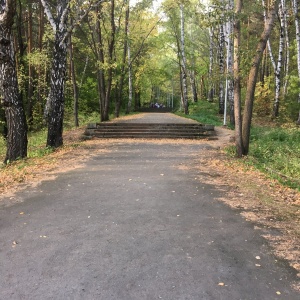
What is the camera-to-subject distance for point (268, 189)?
6.58 m

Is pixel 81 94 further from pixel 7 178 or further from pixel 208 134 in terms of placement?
pixel 7 178

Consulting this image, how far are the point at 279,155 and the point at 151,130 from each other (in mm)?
7630

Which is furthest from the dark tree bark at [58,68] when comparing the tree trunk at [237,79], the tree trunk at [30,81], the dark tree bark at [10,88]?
the tree trunk at [30,81]

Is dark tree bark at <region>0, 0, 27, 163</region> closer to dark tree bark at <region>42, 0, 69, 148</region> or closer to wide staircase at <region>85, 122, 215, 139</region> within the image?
dark tree bark at <region>42, 0, 69, 148</region>

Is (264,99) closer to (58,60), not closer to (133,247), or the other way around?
(58,60)

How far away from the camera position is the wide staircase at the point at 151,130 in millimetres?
15648

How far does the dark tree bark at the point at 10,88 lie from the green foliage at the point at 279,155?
7151mm

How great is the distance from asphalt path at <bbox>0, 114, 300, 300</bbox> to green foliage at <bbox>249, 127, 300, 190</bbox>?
2.29 meters

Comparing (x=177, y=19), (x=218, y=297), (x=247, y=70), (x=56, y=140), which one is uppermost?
(x=177, y=19)

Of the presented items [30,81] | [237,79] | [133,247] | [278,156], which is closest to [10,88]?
[237,79]

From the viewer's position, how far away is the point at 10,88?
8.98 m

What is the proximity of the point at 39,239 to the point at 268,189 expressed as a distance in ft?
15.6

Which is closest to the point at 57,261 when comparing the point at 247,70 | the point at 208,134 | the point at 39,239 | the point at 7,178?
the point at 39,239

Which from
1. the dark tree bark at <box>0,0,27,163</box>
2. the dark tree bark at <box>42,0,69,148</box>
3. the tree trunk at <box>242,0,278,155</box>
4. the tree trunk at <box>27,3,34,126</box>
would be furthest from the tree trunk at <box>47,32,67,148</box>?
the tree trunk at <box>27,3,34,126</box>
